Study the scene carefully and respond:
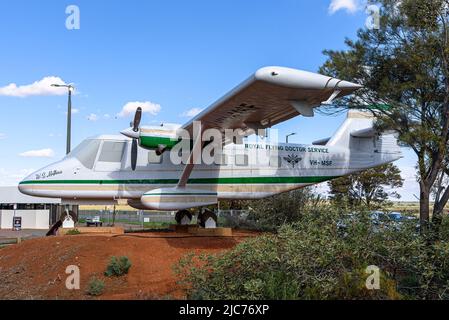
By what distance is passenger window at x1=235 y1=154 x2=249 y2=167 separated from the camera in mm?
16141

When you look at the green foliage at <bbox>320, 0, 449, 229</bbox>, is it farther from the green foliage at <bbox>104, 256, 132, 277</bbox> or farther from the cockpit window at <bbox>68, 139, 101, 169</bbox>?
the cockpit window at <bbox>68, 139, 101, 169</bbox>

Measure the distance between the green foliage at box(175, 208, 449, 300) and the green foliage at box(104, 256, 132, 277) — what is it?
2816 millimetres

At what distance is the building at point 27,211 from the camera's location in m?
40.8

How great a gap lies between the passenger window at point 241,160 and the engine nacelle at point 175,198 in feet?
6.60

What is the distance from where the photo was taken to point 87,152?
49.6 ft

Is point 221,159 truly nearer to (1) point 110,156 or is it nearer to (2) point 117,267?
(1) point 110,156

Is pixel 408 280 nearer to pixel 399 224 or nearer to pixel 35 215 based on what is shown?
pixel 399 224

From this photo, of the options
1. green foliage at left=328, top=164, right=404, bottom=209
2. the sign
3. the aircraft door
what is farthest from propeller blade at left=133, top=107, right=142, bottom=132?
the sign

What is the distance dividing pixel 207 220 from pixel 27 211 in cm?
3127

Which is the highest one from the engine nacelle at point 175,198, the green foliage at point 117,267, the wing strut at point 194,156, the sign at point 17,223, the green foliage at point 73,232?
the wing strut at point 194,156

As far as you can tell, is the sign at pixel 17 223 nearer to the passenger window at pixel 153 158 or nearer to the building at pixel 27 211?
the building at pixel 27 211

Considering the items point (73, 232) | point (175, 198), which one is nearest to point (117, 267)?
point (175, 198)

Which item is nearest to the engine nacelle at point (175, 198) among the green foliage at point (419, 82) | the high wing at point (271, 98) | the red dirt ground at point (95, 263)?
the red dirt ground at point (95, 263)

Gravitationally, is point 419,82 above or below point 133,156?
above
